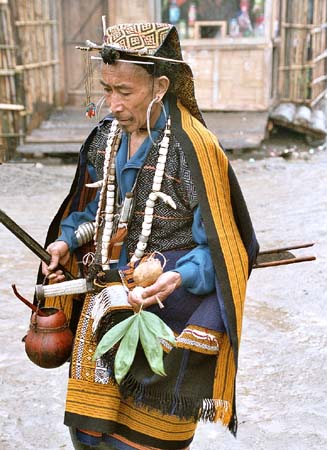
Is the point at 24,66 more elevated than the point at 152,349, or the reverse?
the point at 152,349

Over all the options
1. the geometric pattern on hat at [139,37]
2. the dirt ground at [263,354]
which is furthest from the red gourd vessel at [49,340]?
the dirt ground at [263,354]

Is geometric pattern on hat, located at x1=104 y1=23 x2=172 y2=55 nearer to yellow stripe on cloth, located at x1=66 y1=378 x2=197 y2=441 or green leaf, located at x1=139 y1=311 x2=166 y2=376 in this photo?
green leaf, located at x1=139 y1=311 x2=166 y2=376

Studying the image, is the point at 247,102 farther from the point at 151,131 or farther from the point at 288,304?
the point at 151,131

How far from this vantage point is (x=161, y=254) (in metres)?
2.31

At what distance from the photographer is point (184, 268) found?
218cm

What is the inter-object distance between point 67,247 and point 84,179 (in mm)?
262

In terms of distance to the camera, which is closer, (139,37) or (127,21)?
(139,37)

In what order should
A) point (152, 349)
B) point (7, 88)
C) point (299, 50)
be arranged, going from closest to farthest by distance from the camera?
point (152, 349)
point (7, 88)
point (299, 50)

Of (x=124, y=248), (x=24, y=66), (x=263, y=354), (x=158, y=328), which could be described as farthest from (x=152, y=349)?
(x=24, y=66)

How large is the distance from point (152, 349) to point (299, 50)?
11.3m

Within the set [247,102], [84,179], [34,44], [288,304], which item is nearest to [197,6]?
[247,102]

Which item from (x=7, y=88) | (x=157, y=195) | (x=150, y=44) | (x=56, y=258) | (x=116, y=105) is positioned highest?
(x=150, y=44)

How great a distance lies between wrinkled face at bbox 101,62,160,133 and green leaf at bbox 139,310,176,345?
2.03 ft

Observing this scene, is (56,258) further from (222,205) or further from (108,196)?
(222,205)
